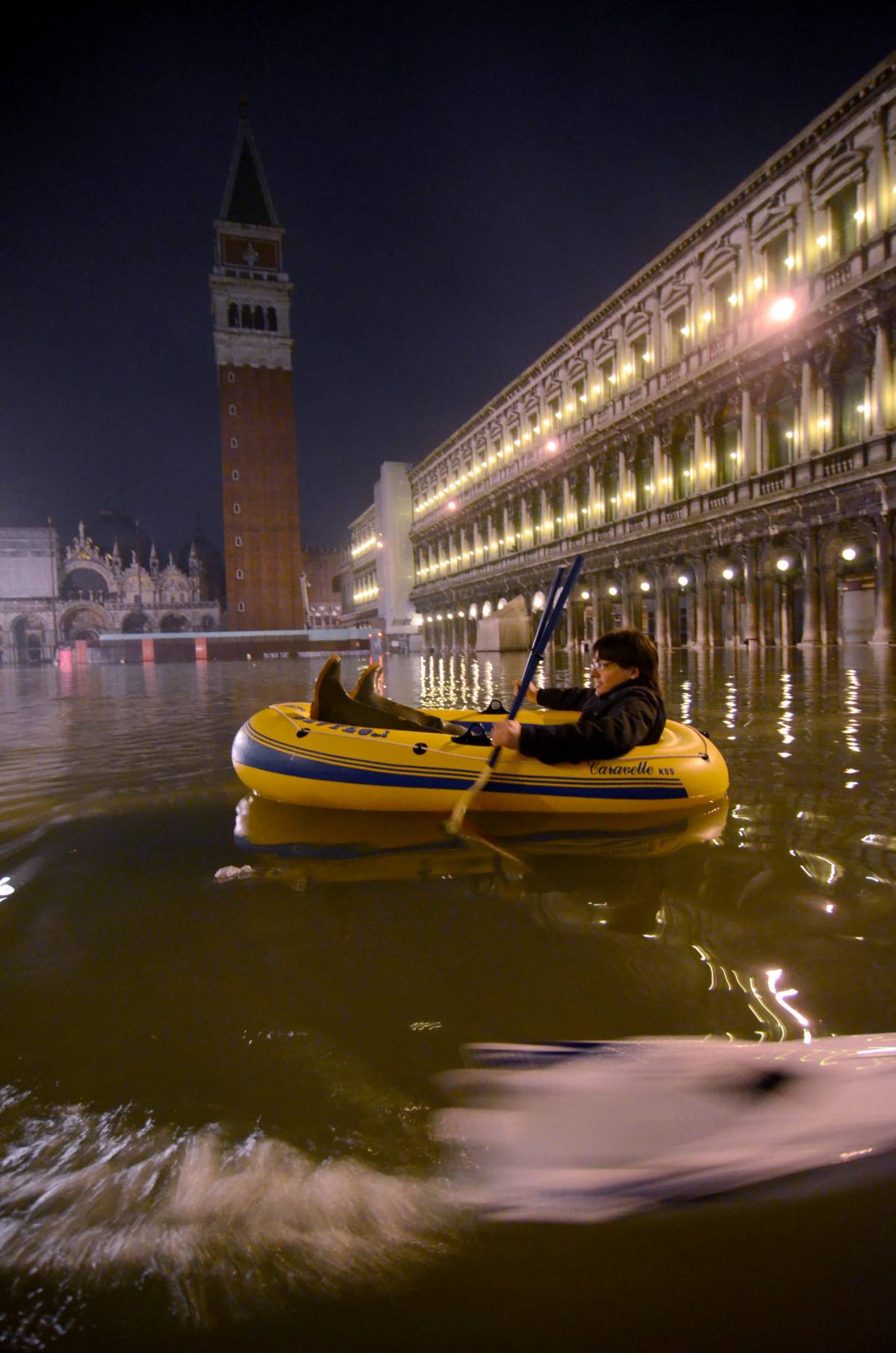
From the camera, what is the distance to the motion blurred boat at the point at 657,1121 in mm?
1577

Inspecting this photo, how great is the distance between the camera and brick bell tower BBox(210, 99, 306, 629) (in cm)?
6700

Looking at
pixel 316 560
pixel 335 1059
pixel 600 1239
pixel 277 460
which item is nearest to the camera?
pixel 600 1239

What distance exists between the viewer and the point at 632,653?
4711 mm

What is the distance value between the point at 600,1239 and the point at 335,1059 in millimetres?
901

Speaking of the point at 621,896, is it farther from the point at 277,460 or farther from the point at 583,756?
the point at 277,460

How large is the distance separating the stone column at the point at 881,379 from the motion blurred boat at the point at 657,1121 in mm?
23285

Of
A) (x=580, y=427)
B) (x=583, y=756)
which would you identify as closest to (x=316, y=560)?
(x=580, y=427)

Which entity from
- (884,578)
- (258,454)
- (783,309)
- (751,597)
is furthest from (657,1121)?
(258,454)

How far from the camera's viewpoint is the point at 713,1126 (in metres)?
1.75

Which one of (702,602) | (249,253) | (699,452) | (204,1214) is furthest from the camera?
(249,253)

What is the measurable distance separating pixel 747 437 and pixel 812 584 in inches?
267

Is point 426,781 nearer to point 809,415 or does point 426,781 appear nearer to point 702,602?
point 809,415

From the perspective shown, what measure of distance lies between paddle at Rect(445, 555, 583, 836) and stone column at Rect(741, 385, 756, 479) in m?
23.5

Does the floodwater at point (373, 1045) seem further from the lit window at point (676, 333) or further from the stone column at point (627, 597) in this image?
the lit window at point (676, 333)
